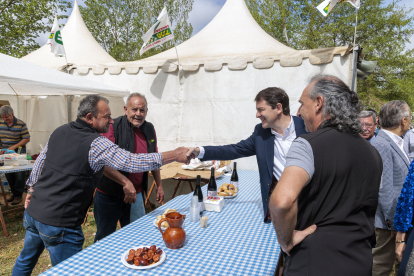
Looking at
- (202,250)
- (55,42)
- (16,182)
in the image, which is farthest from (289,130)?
(16,182)

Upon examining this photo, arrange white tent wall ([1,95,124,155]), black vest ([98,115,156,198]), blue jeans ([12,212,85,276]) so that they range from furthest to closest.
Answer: white tent wall ([1,95,124,155]) → black vest ([98,115,156,198]) → blue jeans ([12,212,85,276])

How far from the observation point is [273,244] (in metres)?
1.81

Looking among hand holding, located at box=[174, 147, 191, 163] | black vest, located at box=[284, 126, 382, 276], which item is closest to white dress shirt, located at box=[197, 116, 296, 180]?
hand holding, located at box=[174, 147, 191, 163]

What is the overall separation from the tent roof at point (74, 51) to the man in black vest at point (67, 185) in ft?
21.2

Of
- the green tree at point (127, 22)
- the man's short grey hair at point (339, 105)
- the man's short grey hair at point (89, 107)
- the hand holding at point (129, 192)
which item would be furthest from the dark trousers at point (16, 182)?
the green tree at point (127, 22)

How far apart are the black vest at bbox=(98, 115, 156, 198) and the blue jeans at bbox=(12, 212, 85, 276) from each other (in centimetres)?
76

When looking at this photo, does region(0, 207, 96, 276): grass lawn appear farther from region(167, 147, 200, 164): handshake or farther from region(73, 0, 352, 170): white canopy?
region(167, 147, 200, 164): handshake

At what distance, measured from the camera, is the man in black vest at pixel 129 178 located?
271 centimetres

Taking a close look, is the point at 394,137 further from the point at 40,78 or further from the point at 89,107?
the point at 40,78

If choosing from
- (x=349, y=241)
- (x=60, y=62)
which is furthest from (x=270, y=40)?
(x=60, y=62)

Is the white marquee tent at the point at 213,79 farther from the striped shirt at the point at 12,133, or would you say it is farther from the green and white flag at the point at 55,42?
the striped shirt at the point at 12,133

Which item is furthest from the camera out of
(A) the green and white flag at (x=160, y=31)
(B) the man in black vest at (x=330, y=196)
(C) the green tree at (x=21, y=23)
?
(C) the green tree at (x=21, y=23)

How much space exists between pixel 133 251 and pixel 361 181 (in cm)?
134

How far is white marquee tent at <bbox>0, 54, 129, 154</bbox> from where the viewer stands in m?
4.85
